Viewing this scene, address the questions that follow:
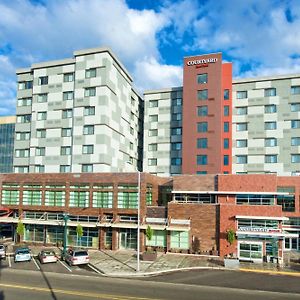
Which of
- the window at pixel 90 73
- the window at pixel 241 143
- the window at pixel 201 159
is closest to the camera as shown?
the window at pixel 90 73

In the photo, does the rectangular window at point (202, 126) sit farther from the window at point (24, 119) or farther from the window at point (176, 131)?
the window at point (24, 119)

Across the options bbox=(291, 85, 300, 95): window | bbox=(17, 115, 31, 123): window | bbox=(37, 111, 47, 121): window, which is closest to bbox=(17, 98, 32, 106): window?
bbox=(17, 115, 31, 123): window

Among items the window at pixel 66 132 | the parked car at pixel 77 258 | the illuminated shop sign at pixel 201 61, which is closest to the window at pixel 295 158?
the illuminated shop sign at pixel 201 61

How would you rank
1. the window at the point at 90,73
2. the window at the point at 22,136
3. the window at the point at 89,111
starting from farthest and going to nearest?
the window at the point at 22,136, the window at the point at 90,73, the window at the point at 89,111

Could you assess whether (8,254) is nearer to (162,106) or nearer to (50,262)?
(50,262)

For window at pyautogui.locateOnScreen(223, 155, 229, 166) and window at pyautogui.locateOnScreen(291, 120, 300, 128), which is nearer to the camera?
window at pyautogui.locateOnScreen(291, 120, 300, 128)

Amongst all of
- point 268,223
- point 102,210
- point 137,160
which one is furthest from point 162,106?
point 268,223

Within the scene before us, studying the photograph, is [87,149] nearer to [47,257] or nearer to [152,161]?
[152,161]

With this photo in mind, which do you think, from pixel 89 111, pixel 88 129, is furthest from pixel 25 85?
pixel 88 129

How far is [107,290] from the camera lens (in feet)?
87.2

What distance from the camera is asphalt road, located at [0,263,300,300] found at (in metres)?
24.8

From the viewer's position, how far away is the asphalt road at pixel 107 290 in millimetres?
24812

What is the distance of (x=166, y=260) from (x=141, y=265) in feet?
12.7

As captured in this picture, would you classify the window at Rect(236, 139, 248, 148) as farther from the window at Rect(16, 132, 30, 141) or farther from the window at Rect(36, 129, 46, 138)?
the window at Rect(16, 132, 30, 141)
